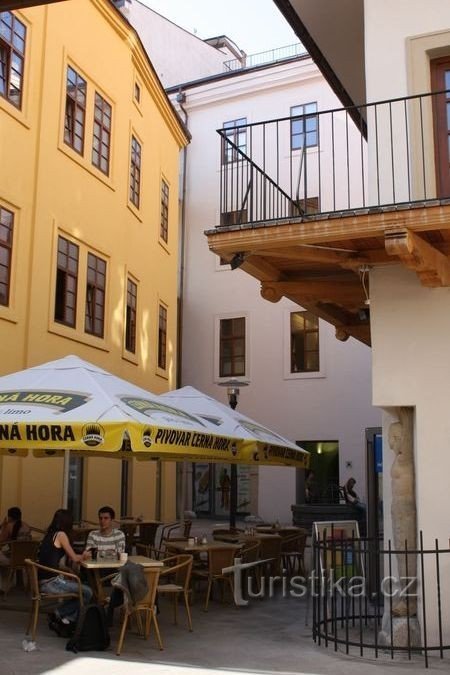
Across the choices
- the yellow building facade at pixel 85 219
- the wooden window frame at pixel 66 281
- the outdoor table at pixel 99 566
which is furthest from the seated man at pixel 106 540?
the wooden window frame at pixel 66 281

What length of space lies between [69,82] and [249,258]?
9.20m

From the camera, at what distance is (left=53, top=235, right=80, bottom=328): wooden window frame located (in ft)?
52.2

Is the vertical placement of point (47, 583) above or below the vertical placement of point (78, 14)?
below

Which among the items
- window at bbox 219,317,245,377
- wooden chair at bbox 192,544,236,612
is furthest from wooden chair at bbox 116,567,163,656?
window at bbox 219,317,245,377

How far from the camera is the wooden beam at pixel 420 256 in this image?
25.5ft

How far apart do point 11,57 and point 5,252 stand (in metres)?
3.54

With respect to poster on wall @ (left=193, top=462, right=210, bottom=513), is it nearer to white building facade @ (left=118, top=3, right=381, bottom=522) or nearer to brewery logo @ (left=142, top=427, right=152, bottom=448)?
white building facade @ (left=118, top=3, right=381, bottom=522)

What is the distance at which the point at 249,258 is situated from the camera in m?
9.30

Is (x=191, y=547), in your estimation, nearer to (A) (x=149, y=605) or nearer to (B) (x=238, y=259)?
(A) (x=149, y=605)

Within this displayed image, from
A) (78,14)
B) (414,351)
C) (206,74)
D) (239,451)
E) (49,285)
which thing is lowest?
(239,451)

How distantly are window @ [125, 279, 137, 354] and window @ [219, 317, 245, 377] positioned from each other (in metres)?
7.75

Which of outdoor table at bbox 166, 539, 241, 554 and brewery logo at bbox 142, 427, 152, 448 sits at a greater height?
brewery logo at bbox 142, 427, 152, 448

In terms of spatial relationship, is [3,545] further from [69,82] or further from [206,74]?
[206,74]

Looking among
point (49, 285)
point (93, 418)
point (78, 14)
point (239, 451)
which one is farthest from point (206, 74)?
point (93, 418)
